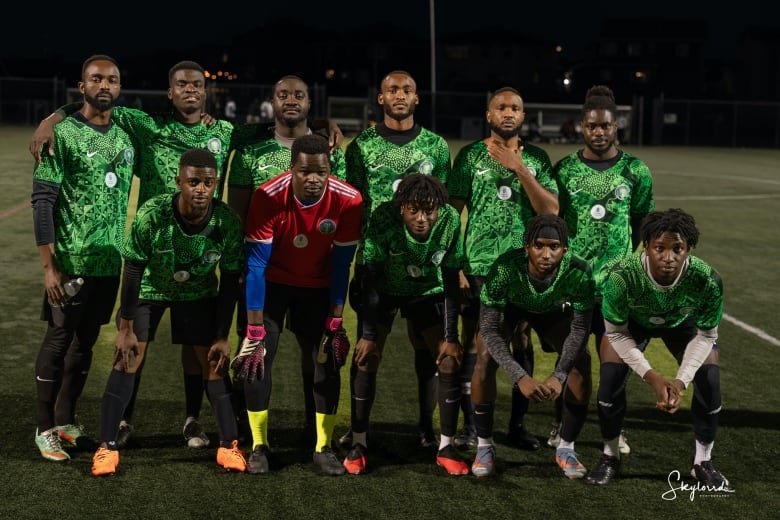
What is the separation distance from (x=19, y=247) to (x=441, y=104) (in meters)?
40.0

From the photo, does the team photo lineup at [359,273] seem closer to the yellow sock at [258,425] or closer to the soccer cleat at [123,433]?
the yellow sock at [258,425]

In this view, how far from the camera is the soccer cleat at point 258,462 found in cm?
616

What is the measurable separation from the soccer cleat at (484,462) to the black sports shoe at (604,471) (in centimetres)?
58

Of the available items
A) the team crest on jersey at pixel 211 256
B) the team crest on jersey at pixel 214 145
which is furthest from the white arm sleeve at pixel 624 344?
the team crest on jersey at pixel 214 145

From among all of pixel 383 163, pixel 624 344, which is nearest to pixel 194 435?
pixel 383 163

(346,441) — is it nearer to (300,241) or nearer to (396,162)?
(300,241)

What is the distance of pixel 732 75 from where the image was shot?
9062 cm

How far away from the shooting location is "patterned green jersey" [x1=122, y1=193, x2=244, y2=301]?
5988mm

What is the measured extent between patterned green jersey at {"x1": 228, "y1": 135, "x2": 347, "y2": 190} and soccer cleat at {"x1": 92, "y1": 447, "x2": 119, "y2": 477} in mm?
1877

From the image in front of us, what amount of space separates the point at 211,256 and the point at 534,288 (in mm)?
1951

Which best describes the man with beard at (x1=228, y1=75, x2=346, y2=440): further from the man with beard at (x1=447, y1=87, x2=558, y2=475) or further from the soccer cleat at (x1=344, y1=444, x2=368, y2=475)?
the man with beard at (x1=447, y1=87, x2=558, y2=475)

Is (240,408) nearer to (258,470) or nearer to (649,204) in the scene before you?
(258,470)

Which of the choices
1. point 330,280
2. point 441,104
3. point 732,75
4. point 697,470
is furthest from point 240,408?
point 732,75

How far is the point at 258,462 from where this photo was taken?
619 centimetres
